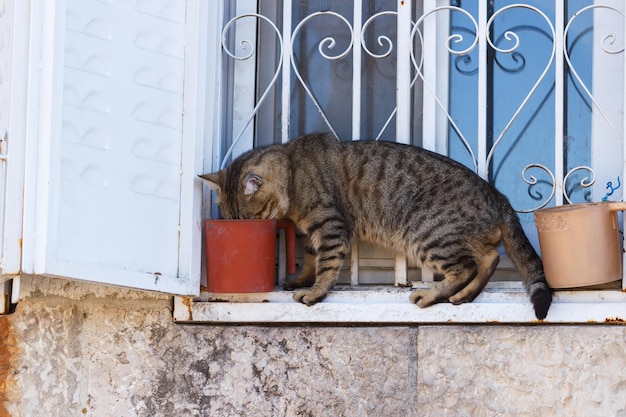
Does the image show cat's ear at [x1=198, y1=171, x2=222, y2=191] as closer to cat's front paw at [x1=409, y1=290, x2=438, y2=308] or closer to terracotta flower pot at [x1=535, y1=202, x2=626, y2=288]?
cat's front paw at [x1=409, y1=290, x2=438, y2=308]

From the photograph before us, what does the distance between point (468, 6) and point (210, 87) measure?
1.10 metres

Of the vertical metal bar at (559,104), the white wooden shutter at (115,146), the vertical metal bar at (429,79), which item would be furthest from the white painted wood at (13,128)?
the vertical metal bar at (559,104)

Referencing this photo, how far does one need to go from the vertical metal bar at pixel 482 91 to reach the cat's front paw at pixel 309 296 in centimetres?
78

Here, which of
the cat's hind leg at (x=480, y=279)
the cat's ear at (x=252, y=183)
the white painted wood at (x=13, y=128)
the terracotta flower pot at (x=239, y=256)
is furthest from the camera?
the cat's ear at (x=252, y=183)

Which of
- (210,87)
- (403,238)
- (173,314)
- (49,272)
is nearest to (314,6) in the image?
(210,87)

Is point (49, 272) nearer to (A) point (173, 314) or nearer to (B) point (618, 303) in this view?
(A) point (173, 314)

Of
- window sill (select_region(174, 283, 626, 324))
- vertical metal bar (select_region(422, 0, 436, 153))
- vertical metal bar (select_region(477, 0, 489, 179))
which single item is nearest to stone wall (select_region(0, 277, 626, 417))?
window sill (select_region(174, 283, 626, 324))

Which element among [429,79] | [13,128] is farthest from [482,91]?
[13,128]

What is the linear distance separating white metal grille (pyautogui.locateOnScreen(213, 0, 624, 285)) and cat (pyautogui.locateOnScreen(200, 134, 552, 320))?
99 mm

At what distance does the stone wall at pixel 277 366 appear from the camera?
11.0 ft

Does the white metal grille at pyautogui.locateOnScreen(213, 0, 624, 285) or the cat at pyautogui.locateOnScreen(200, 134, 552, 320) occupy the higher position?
the white metal grille at pyautogui.locateOnScreen(213, 0, 624, 285)

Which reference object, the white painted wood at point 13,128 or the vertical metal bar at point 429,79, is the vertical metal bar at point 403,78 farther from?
the white painted wood at point 13,128

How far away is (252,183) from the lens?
3854mm

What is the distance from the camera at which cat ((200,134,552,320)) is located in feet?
11.8
